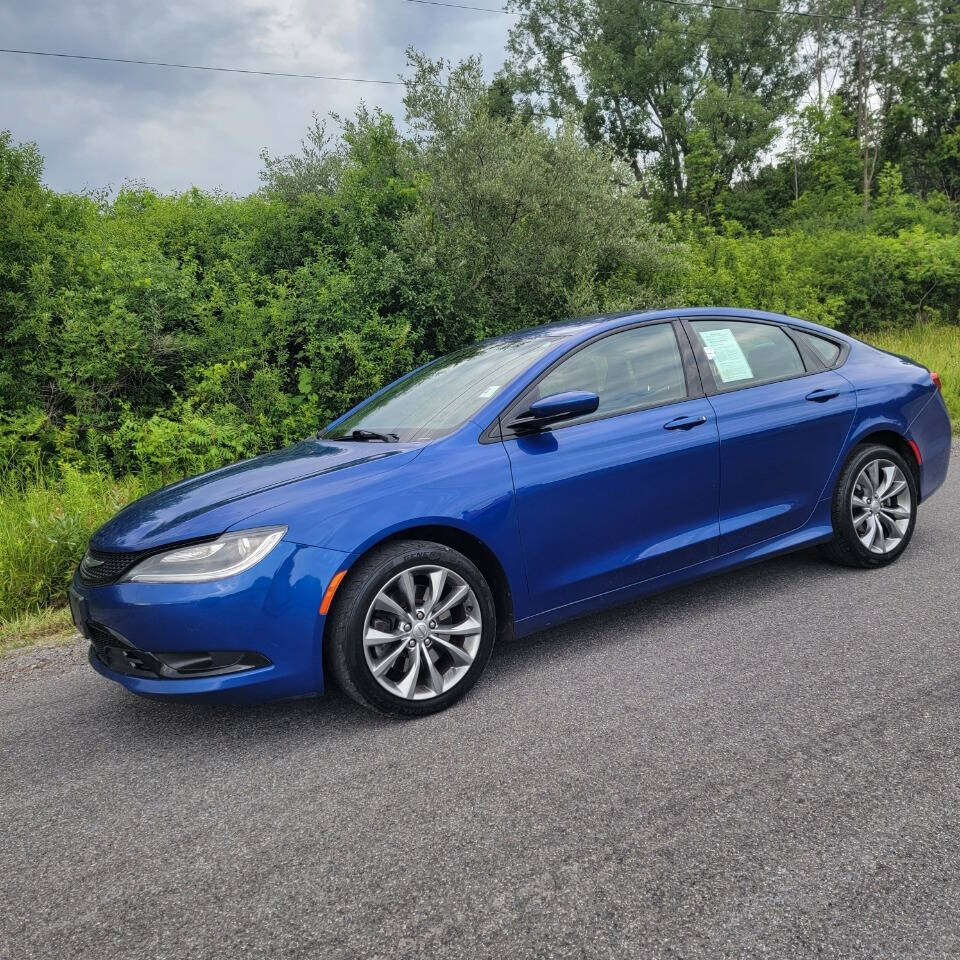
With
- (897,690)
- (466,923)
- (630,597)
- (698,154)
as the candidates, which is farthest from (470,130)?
(698,154)

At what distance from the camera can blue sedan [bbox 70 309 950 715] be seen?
118 inches

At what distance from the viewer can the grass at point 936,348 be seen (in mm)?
10992

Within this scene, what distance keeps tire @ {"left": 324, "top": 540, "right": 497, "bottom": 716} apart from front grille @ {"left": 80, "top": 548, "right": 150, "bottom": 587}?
0.79 meters

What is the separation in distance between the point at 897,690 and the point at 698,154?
3457 cm

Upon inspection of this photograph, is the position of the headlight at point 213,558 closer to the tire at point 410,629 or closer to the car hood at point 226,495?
the car hood at point 226,495

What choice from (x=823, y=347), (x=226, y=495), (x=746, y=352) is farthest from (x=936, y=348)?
(x=226, y=495)

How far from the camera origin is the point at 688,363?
4215 millimetres

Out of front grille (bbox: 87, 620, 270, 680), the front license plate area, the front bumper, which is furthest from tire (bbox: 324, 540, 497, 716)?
the front license plate area

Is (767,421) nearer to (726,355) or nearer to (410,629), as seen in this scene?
(726,355)

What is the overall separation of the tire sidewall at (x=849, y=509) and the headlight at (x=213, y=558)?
3.04 metres

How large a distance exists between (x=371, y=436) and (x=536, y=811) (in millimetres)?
2033

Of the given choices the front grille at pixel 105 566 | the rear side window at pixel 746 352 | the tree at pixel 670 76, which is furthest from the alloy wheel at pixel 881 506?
the tree at pixel 670 76

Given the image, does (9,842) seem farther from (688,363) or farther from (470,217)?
(470,217)

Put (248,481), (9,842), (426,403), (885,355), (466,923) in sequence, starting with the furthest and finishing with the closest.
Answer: (885,355) < (426,403) < (248,481) < (9,842) < (466,923)
